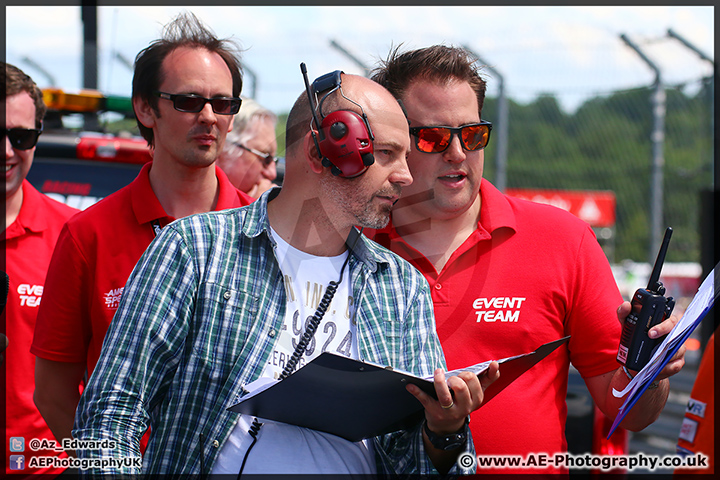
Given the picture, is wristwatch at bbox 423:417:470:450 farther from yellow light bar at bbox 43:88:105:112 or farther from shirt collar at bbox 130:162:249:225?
yellow light bar at bbox 43:88:105:112

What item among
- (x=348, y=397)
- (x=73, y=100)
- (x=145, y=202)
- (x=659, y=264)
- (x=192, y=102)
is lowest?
(x=348, y=397)

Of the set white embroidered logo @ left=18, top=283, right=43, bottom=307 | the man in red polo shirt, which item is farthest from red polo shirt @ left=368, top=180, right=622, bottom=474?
white embroidered logo @ left=18, top=283, right=43, bottom=307

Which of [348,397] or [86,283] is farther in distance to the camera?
[86,283]

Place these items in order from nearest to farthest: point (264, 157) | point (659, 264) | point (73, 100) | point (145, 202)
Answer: point (659, 264) < point (145, 202) < point (264, 157) < point (73, 100)

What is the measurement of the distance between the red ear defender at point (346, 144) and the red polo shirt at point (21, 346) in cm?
171

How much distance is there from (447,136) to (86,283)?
4.78ft

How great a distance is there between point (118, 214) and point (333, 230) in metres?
1.08

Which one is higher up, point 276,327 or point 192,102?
point 192,102

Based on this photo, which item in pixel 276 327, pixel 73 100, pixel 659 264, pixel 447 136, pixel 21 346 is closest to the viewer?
pixel 276 327

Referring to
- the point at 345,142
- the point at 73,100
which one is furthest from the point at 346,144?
the point at 73,100

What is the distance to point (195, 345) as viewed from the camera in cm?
188

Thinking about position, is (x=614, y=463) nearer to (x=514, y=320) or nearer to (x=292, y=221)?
(x=514, y=320)

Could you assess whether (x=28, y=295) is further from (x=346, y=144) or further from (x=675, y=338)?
(x=675, y=338)

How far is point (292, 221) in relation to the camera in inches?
83.1
